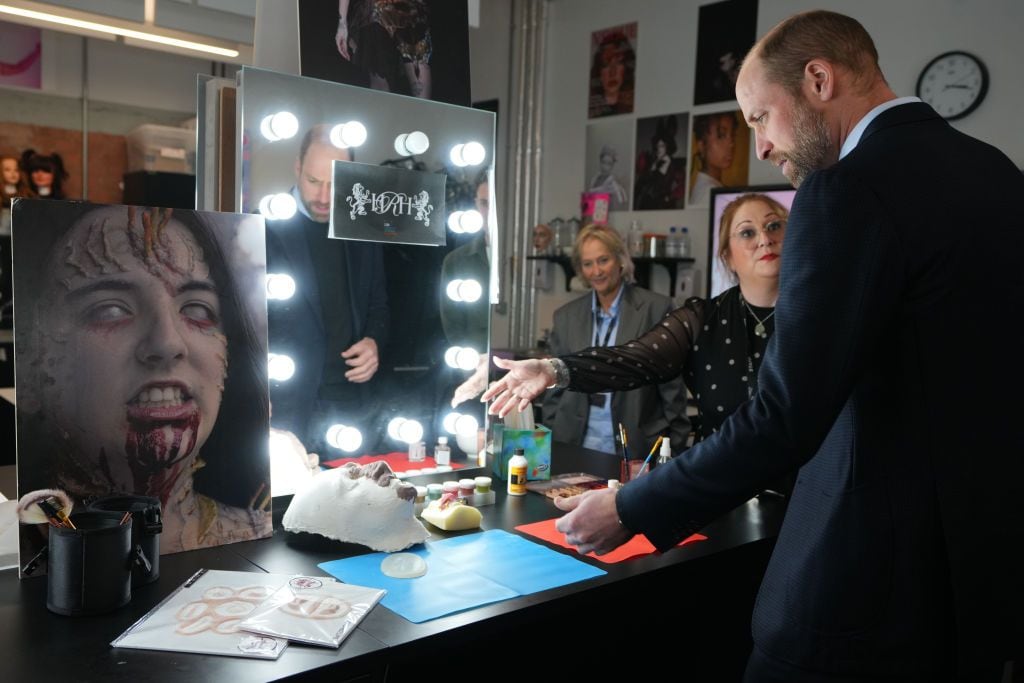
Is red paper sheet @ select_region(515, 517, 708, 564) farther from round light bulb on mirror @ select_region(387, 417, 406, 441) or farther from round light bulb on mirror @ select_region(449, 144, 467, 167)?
round light bulb on mirror @ select_region(449, 144, 467, 167)

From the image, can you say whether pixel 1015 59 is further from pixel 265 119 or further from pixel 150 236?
pixel 150 236

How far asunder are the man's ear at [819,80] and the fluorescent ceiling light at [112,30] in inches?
120

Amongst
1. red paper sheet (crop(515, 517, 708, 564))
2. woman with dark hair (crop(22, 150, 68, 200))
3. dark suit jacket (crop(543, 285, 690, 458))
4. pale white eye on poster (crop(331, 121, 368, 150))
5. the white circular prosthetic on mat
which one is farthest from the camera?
woman with dark hair (crop(22, 150, 68, 200))

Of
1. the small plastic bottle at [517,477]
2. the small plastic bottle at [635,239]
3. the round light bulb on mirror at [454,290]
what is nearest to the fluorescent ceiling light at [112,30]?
the round light bulb on mirror at [454,290]

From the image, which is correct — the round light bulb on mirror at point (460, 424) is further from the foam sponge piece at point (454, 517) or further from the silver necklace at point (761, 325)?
the silver necklace at point (761, 325)

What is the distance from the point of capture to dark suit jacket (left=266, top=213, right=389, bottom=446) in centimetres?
195

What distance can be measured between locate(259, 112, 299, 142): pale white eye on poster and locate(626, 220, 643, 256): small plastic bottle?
3.92 meters

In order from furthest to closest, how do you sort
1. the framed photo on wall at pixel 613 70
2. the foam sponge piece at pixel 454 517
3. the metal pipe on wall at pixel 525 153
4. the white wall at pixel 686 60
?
1. the metal pipe on wall at pixel 525 153
2. the framed photo on wall at pixel 613 70
3. the white wall at pixel 686 60
4. the foam sponge piece at pixel 454 517

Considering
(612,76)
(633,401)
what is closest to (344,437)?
(633,401)

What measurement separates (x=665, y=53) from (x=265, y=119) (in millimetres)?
4344

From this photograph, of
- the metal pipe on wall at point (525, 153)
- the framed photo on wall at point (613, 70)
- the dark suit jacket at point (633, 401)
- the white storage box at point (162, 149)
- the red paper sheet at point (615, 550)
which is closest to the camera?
the red paper sheet at point (615, 550)

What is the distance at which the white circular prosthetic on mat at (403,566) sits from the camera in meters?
1.52

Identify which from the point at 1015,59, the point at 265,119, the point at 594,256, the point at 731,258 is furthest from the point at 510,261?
the point at 265,119

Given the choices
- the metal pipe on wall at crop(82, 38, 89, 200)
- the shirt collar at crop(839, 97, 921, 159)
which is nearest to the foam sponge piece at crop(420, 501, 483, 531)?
the shirt collar at crop(839, 97, 921, 159)
